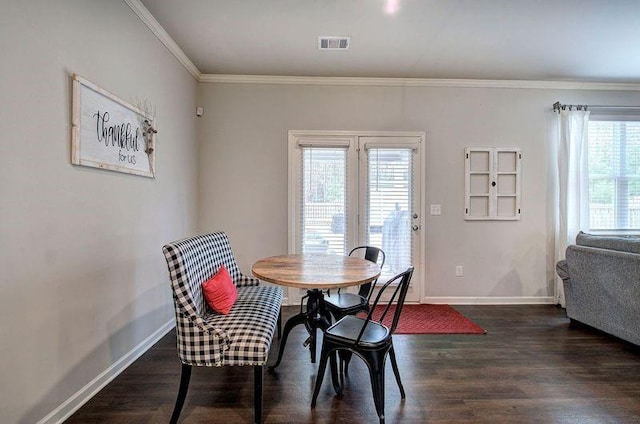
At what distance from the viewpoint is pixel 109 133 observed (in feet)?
6.66

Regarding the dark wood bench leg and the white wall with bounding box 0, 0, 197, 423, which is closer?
the white wall with bounding box 0, 0, 197, 423

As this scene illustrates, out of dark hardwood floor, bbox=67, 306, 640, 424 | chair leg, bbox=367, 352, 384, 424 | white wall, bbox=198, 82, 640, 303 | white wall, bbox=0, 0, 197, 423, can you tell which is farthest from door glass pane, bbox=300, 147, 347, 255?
chair leg, bbox=367, 352, 384, 424

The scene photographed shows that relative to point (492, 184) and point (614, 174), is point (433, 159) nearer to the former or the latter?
point (492, 184)

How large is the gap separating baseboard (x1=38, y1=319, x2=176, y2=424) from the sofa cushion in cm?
398

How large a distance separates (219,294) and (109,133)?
1.29 metres

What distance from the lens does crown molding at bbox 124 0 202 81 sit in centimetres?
230

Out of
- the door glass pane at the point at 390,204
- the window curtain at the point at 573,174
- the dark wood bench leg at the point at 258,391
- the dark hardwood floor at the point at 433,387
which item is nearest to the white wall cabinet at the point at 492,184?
the window curtain at the point at 573,174

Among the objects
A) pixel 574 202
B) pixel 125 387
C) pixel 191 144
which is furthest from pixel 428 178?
pixel 125 387

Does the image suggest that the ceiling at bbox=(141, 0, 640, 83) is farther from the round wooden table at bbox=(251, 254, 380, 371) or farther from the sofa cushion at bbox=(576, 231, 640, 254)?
the round wooden table at bbox=(251, 254, 380, 371)

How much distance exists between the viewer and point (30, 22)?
1.48 meters

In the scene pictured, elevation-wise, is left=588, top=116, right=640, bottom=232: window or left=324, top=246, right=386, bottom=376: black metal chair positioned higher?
left=588, top=116, right=640, bottom=232: window

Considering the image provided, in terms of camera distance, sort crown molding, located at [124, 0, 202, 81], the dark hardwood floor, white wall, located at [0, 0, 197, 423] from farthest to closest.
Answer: crown molding, located at [124, 0, 202, 81] → the dark hardwood floor → white wall, located at [0, 0, 197, 423]

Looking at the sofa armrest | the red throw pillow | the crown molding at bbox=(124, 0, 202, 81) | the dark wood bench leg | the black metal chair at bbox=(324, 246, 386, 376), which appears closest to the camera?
the dark wood bench leg

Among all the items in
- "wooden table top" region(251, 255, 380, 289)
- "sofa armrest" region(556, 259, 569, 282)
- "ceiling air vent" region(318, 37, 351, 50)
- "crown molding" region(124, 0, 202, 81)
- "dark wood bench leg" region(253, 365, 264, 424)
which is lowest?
"dark wood bench leg" region(253, 365, 264, 424)
